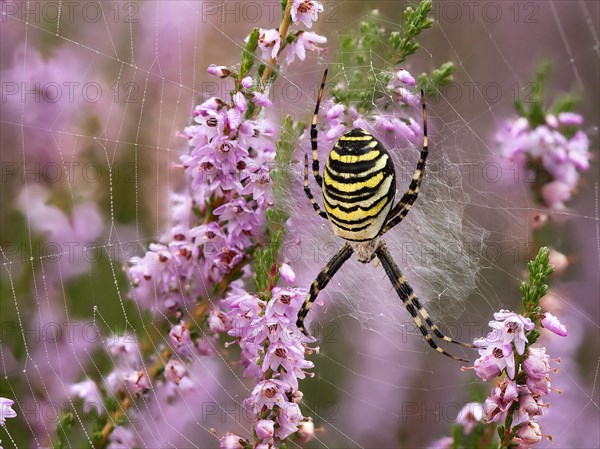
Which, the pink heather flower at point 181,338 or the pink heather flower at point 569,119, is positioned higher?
the pink heather flower at point 569,119

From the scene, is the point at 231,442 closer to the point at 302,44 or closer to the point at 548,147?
the point at 302,44

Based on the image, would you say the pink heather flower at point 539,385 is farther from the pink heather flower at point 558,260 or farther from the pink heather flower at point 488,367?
the pink heather flower at point 558,260

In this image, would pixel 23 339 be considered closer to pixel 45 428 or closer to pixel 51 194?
pixel 45 428

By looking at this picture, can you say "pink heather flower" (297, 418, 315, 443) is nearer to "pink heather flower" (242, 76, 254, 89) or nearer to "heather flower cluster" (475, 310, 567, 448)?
"heather flower cluster" (475, 310, 567, 448)

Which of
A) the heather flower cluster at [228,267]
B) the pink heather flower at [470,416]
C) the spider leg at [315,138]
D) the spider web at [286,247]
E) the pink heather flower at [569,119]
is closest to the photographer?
the heather flower cluster at [228,267]

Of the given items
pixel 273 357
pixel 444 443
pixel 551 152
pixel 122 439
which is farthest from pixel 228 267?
pixel 551 152

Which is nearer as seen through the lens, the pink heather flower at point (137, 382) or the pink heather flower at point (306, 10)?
the pink heather flower at point (306, 10)

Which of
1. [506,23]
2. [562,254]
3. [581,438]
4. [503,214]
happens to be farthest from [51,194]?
[506,23]

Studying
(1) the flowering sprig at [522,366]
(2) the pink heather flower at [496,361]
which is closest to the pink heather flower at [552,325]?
(1) the flowering sprig at [522,366]
